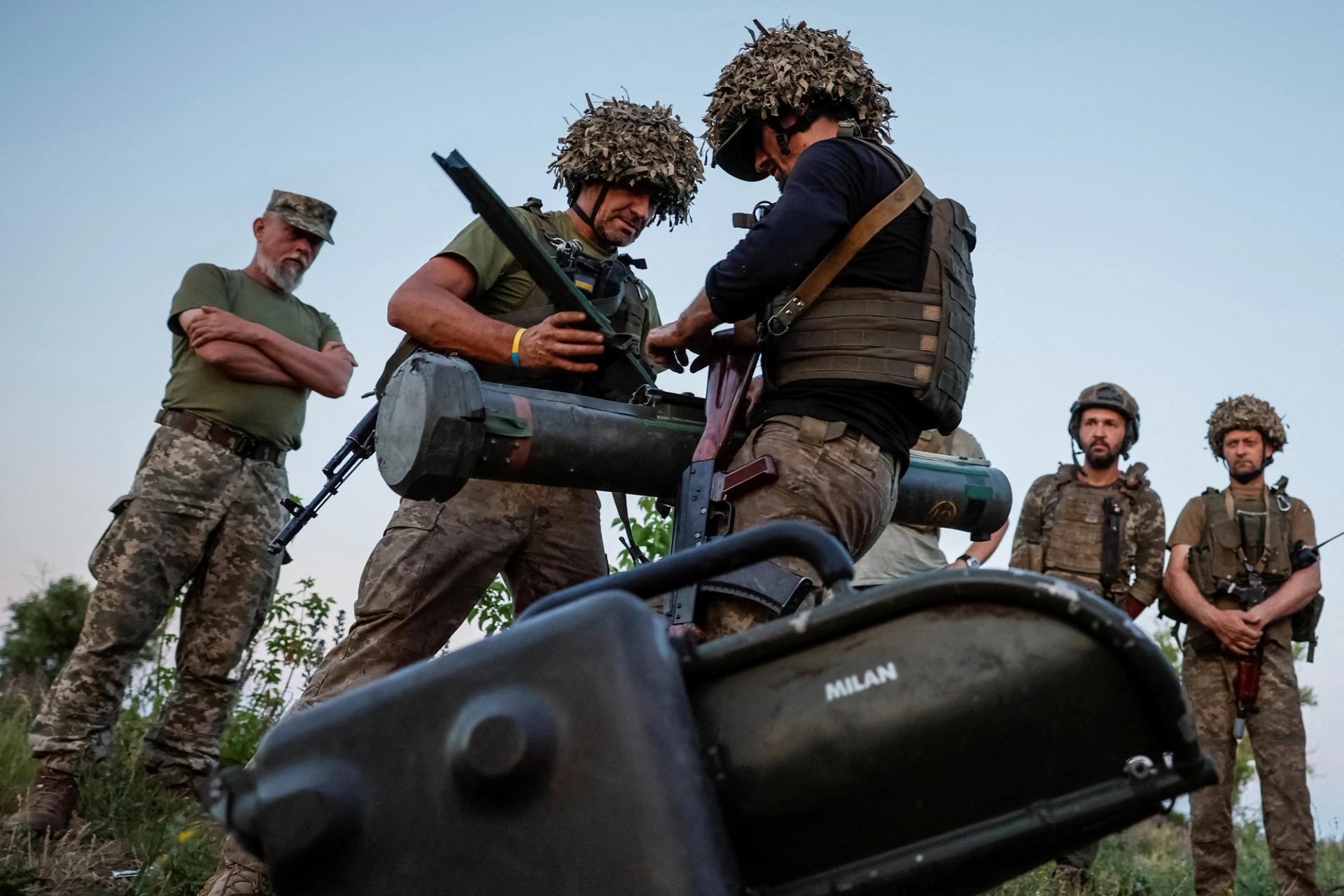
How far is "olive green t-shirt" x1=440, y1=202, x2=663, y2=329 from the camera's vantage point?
416 cm

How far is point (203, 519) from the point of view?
5.40 meters

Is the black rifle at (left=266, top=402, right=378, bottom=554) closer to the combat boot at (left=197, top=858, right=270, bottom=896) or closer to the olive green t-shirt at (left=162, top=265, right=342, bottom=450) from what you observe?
the olive green t-shirt at (left=162, top=265, right=342, bottom=450)

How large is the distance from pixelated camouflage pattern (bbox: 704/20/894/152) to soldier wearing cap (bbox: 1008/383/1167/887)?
3.74 m

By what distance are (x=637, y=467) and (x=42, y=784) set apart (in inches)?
113

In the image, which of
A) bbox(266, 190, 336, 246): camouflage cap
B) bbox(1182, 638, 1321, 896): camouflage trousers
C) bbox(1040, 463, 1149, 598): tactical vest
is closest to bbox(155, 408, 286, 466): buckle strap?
bbox(266, 190, 336, 246): camouflage cap

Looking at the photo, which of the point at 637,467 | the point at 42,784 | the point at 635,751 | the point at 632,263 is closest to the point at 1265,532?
the point at 632,263

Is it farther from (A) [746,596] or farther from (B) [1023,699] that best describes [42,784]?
(B) [1023,699]

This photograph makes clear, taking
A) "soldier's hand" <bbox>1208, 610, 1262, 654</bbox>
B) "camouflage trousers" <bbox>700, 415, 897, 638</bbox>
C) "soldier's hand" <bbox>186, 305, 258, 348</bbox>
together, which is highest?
"soldier's hand" <bbox>186, 305, 258, 348</bbox>

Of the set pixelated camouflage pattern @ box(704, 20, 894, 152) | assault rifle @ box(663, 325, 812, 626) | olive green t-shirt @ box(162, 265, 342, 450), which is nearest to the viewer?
assault rifle @ box(663, 325, 812, 626)

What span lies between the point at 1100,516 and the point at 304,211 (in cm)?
436

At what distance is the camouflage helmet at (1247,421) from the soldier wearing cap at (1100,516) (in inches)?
22.8

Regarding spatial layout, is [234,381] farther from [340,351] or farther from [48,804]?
[48,804]

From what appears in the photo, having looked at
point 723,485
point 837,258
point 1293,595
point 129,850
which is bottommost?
point 129,850

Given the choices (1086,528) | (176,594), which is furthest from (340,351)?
(1086,528)
